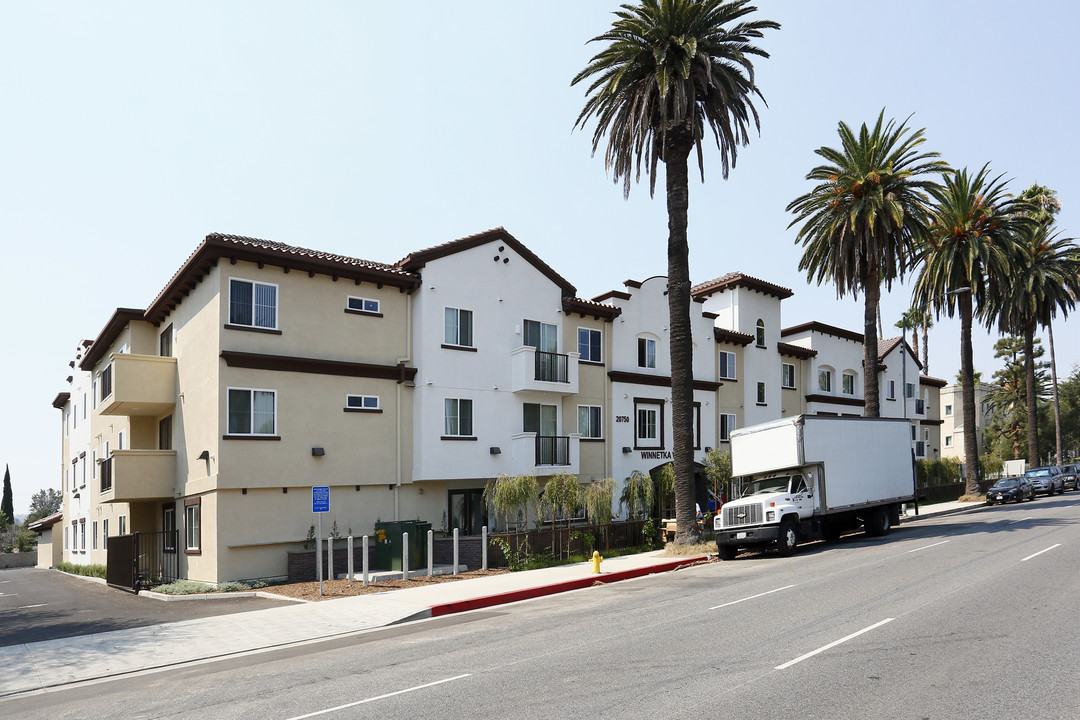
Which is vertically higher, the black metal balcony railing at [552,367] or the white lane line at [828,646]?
the black metal balcony railing at [552,367]

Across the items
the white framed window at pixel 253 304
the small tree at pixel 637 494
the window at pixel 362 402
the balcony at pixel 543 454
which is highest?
the white framed window at pixel 253 304

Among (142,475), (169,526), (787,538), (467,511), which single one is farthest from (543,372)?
(169,526)

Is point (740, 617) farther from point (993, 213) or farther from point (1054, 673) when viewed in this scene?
point (993, 213)

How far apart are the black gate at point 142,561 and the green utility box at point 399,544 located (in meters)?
7.18

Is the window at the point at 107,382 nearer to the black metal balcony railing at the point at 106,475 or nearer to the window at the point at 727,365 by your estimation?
the black metal balcony railing at the point at 106,475

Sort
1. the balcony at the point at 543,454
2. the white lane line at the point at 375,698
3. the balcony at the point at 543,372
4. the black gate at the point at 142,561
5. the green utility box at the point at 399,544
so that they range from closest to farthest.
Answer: the white lane line at the point at 375,698 → the green utility box at the point at 399,544 → the black gate at the point at 142,561 → the balcony at the point at 543,454 → the balcony at the point at 543,372

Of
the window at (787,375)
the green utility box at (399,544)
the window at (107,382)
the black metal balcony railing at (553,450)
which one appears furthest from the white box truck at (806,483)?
the window at (107,382)

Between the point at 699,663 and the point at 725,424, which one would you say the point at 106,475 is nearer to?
the point at 699,663

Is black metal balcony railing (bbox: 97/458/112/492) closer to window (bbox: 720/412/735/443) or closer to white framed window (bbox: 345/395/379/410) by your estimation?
white framed window (bbox: 345/395/379/410)

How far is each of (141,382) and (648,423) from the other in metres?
19.6

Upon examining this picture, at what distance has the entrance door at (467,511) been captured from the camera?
28.2m

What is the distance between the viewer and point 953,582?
50.8 feet

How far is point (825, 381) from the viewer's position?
158 feet

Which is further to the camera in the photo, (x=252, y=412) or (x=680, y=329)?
(x=680, y=329)
